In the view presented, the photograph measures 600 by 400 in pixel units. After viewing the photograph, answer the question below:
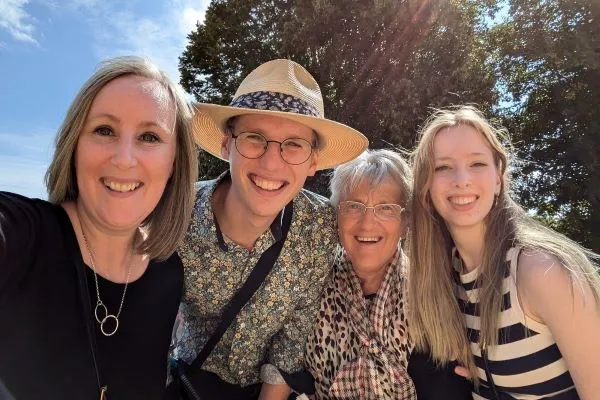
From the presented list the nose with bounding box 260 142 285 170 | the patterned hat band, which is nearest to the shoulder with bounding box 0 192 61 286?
the nose with bounding box 260 142 285 170

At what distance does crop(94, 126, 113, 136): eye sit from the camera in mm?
2064

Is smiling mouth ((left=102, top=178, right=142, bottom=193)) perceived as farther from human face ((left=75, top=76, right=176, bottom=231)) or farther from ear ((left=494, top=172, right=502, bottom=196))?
ear ((left=494, top=172, right=502, bottom=196))

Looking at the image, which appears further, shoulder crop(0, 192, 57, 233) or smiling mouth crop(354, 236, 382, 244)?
smiling mouth crop(354, 236, 382, 244)

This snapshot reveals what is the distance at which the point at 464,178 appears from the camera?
9.18 ft

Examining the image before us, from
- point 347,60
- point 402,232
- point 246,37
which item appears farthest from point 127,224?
point 246,37

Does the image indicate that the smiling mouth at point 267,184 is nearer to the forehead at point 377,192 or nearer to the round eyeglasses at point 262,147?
the round eyeglasses at point 262,147

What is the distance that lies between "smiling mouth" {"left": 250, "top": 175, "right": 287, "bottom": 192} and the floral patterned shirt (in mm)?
283

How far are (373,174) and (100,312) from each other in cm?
196

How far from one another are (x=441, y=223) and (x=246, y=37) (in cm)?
1316

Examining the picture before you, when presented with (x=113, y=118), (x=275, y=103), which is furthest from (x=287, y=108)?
(x=113, y=118)

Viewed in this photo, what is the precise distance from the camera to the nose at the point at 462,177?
2.79 metres

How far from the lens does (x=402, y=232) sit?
10.7 ft

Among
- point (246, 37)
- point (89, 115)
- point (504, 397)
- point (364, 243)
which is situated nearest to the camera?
point (89, 115)

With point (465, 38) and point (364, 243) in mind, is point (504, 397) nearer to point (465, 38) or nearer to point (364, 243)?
point (364, 243)
